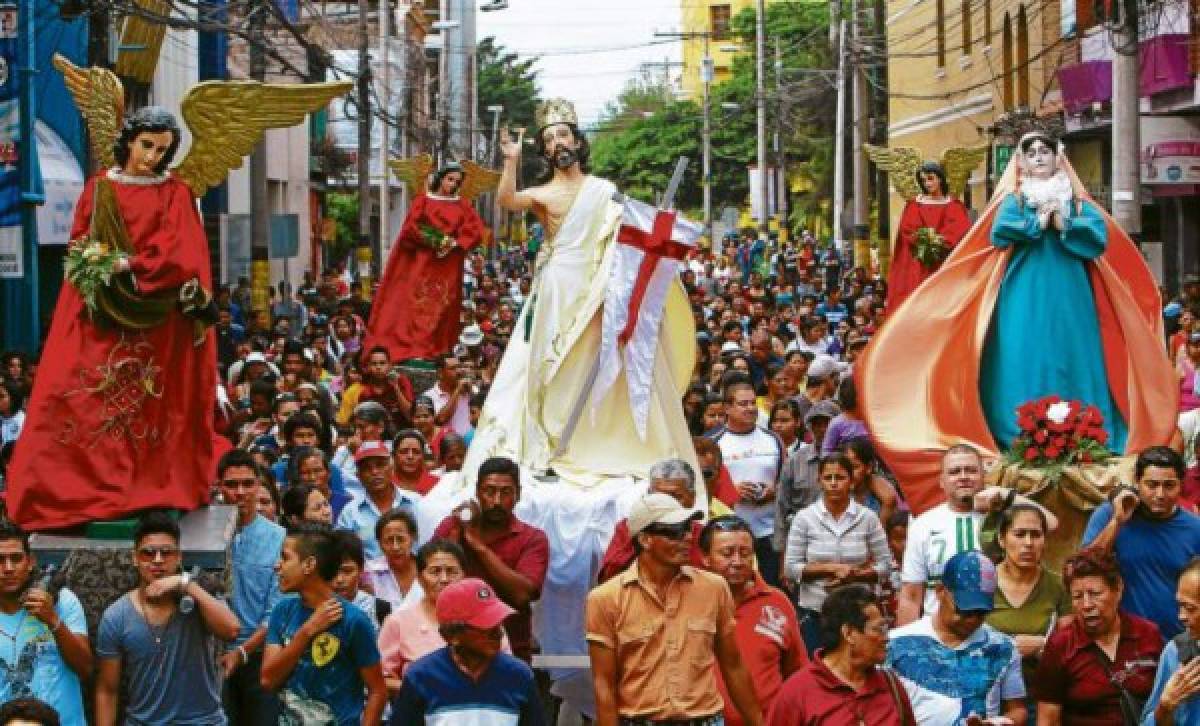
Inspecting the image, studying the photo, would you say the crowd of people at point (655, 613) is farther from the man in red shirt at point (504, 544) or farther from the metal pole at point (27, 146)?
the metal pole at point (27, 146)

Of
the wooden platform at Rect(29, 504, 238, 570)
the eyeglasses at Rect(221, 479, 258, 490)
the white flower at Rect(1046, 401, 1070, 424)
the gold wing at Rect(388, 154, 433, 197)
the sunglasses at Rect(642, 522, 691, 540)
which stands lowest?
the wooden platform at Rect(29, 504, 238, 570)

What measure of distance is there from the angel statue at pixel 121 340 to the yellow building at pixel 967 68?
83.2 feet

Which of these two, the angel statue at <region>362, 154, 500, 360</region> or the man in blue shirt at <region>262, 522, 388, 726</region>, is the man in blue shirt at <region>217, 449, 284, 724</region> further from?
the angel statue at <region>362, 154, 500, 360</region>

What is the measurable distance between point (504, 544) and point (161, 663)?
Result: 228cm

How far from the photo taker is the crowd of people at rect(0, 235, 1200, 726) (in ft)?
27.3

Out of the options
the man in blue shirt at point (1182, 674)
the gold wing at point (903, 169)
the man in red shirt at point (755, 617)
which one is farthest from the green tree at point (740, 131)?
the man in blue shirt at point (1182, 674)

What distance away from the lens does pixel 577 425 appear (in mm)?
13898

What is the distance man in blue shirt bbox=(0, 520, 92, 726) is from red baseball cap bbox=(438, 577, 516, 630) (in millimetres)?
1655

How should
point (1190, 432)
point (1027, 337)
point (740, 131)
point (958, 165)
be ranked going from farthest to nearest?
point (740, 131) → point (958, 165) → point (1190, 432) → point (1027, 337)

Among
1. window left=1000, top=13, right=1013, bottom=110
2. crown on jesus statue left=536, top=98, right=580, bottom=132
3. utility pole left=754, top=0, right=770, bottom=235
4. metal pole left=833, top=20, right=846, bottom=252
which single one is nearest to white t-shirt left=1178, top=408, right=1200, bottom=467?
crown on jesus statue left=536, top=98, right=580, bottom=132

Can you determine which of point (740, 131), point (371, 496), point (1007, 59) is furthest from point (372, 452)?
point (740, 131)

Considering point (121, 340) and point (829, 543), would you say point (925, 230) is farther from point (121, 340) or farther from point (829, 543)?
point (121, 340)

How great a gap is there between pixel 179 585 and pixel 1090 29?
2804 cm

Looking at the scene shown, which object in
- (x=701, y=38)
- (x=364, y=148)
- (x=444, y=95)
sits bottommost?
(x=364, y=148)
